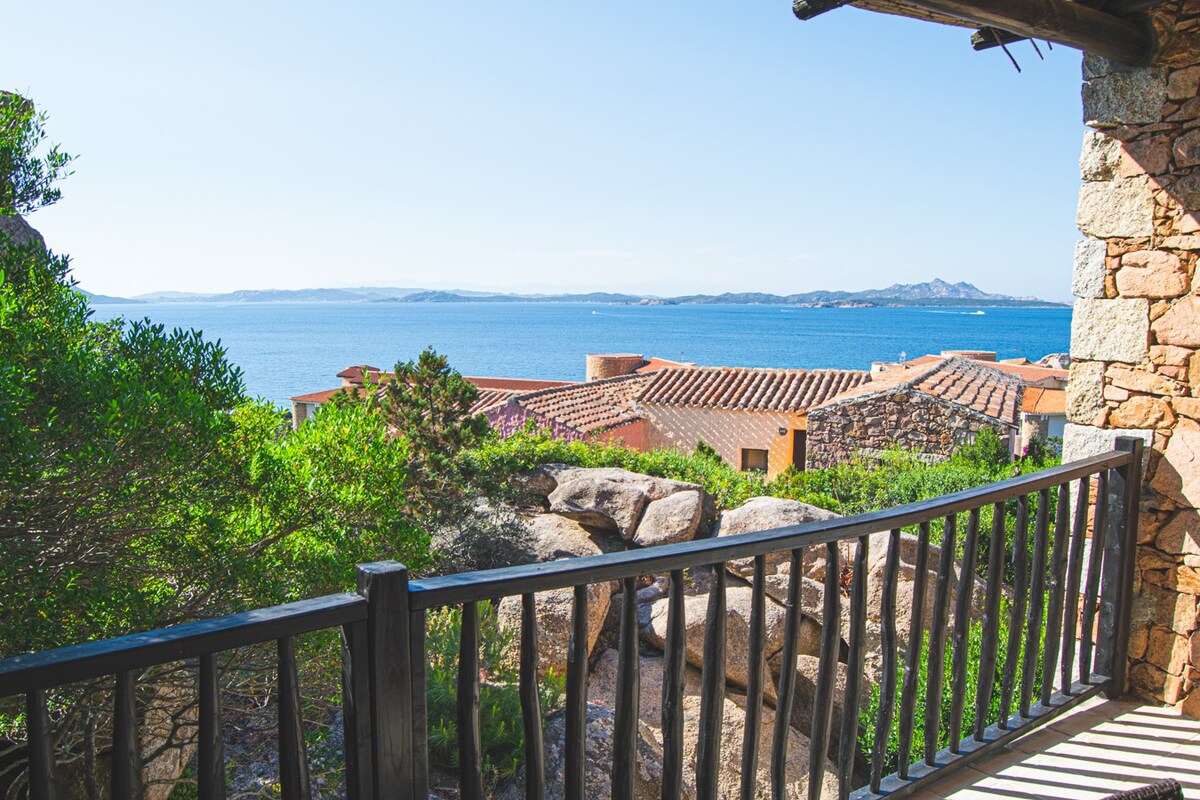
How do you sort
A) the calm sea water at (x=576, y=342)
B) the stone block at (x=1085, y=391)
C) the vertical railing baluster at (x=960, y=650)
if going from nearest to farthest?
the vertical railing baluster at (x=960, y=650) < the stone block at (x=1085, y=391) < the calm sea water at (x=576, y=342)

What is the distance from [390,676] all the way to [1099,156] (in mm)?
3029

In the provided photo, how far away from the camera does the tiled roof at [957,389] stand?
15.2 meters

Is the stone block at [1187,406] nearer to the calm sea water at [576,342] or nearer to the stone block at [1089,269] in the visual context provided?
the stone block at [1089,269]

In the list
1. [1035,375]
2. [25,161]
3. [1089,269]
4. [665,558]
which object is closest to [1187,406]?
[1089,269]

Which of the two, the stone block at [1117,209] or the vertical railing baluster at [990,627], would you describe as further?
the stone block at [1117,209]

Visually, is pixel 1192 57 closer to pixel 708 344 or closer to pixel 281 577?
pixel 281 577

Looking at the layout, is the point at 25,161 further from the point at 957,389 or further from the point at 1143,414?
the point at 957,389

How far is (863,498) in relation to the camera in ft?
34.2

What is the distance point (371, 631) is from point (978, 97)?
706 inches

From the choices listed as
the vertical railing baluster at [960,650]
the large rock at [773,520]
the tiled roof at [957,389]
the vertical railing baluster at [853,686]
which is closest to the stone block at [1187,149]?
the vertical railing baluster at [960,650]

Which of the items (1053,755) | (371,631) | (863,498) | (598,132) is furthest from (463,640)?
(598,132)

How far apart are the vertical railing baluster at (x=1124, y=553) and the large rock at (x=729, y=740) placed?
2.16 meters

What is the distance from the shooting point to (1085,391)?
3.08 m

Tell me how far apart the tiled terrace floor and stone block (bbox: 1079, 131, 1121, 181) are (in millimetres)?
1826
